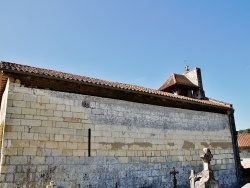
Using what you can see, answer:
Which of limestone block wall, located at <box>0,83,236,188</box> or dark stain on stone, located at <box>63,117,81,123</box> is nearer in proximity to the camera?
limestone block wall, located at <box>0,83,236,188</box>

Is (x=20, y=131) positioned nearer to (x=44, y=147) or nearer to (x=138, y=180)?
(x=44, y=147)

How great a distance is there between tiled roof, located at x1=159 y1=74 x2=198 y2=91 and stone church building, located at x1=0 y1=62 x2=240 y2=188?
3.31 m

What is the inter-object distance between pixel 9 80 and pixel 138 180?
5.70 metres

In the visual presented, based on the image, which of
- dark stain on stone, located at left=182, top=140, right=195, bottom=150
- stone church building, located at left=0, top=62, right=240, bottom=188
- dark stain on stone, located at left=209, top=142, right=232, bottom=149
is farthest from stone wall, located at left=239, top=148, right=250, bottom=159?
dark stain on stone, located at left=182, top=140, right=195, bottom=150

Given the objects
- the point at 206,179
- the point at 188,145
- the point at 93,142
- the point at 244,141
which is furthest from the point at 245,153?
the point at 93,142

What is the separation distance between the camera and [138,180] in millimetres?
9078

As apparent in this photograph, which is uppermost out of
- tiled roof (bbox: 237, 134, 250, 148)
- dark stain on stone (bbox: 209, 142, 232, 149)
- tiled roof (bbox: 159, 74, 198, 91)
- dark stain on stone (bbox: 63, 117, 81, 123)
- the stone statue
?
tiled roof (bbox: 159, 74, 198, 91)

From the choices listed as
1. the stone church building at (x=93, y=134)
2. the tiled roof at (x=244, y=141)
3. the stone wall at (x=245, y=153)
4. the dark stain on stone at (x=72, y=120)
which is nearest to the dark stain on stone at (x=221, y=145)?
the stone church building at (x=93, y=134)

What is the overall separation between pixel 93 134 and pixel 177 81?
834 cm

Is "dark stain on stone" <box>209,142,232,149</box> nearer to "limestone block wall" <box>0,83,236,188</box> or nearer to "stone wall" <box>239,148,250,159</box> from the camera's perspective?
"limestone block wall" <box>0,83,236,188</box>

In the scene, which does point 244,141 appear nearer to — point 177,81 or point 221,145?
point 177,81

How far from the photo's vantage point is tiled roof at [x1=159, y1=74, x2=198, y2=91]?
15.2m

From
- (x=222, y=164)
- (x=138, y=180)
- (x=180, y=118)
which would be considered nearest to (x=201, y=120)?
(x=180, y=118)

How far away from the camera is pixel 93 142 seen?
848 centimetres
